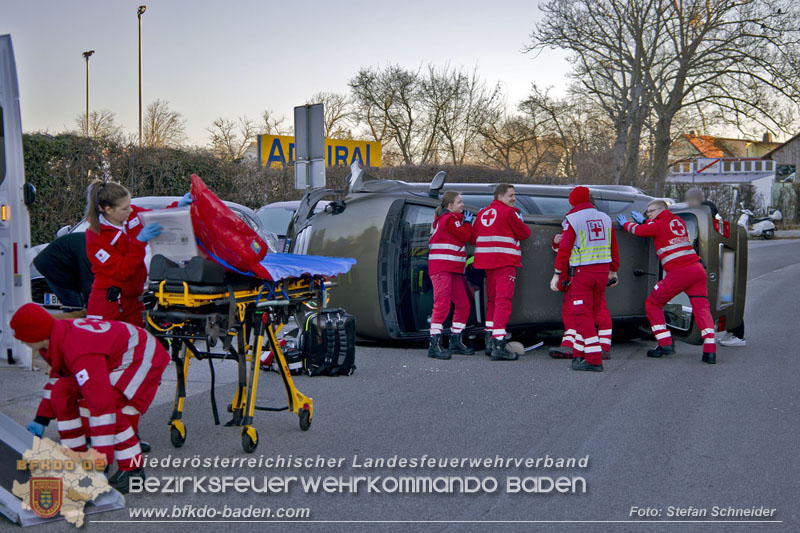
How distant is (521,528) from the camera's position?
13.4ft

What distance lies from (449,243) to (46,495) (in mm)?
5327

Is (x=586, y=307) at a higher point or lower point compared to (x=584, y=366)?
higher

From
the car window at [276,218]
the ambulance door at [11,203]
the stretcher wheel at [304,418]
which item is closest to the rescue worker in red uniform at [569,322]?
the stretcher wheel at [304,418]

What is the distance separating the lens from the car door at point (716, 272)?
8.98 meters

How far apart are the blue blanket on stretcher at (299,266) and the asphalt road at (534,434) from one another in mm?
1139

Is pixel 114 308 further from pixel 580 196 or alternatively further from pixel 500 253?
pixel 580 196

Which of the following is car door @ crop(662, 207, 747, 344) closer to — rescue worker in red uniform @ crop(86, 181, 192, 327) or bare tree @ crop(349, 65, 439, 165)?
rescue worker in red uniform @ crop(86, 181, 192, 327)

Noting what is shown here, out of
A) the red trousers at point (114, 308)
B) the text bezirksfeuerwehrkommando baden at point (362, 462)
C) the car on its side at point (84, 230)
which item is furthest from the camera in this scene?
the car on its side at point (84, 230)

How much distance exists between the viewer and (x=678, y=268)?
866 centimetres

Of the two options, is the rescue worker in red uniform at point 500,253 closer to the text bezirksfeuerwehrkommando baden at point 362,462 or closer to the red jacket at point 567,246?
the red jacket at point 567,246

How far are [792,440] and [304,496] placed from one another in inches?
133

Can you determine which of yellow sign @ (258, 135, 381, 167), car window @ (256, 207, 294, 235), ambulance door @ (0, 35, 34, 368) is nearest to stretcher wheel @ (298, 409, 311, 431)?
ambulance door @ (0, 35, 34, 368)

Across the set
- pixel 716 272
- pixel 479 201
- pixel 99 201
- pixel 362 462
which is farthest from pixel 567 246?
pixel 99 201

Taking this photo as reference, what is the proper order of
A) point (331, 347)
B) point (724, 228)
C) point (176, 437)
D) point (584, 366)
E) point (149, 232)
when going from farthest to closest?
point (724, 228)
point (584, 366)
point (331, 347)
point (176, 437)
point (149, 232)
